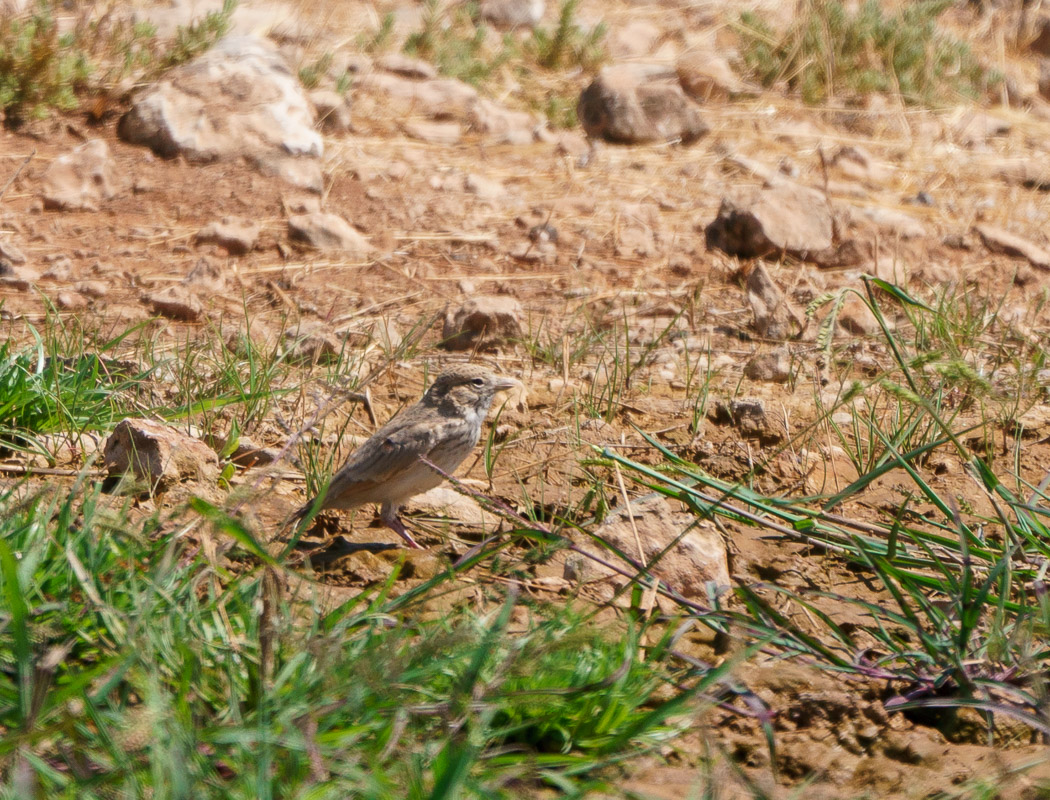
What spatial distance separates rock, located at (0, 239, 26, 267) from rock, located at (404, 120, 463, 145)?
3.09 m

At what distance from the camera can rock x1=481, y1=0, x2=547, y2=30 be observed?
10.6 meters

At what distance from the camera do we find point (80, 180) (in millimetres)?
7191

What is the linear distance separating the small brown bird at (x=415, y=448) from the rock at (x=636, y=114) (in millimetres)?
4582

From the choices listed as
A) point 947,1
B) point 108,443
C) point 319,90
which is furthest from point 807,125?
point 108,443

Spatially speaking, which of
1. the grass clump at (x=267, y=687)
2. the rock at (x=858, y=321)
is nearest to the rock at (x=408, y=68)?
the rock at (x=858, y=321)

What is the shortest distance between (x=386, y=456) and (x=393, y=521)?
266mm

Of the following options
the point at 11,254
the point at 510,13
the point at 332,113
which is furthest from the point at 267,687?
the point at 510,13

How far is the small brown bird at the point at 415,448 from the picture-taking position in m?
4.05

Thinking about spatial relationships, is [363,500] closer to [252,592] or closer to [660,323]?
[252,592]

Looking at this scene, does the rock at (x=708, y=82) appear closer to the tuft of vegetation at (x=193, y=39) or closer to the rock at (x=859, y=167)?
the rock at (x=859, y=167)

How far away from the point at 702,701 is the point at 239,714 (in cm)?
106

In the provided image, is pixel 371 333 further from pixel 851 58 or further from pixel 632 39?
pixel 851 58

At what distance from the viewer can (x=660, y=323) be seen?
6.15 metres

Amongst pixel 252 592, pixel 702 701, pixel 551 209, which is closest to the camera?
pixel 702 701
